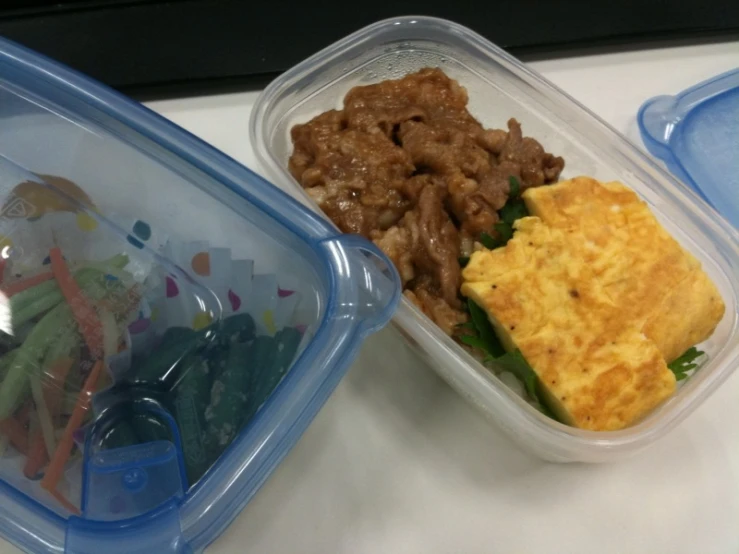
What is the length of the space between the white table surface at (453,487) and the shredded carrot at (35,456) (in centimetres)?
24

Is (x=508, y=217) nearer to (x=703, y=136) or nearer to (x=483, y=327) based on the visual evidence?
(x=483, y=327)

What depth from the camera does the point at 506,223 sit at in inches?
38.4

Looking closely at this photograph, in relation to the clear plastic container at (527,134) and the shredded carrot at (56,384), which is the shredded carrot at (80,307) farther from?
the clear plastic container at (527,134)

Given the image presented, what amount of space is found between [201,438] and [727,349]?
0.72 m

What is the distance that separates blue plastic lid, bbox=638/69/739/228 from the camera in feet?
3.77

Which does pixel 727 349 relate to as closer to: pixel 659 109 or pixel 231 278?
pixel 659 109

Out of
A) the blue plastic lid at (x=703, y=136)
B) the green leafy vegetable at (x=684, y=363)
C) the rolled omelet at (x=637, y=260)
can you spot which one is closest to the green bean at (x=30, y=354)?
the rolled omelet at (x=637, y=260)

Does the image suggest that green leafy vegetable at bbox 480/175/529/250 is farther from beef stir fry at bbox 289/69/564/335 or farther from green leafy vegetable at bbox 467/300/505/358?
green leafy vegetable at bbox 467/300/505/358

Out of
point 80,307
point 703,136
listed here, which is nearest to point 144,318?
point 80,307

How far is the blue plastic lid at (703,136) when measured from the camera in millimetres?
1150

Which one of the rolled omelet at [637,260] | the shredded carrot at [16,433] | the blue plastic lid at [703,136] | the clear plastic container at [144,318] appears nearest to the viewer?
the clear plastic container at [144,318]

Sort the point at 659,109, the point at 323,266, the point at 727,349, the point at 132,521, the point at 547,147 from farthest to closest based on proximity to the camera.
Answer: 1. the point at 659,109
2. the point at 547,147
3. the point at 727,349
4. the point at 323,266
5. the point at 132,521

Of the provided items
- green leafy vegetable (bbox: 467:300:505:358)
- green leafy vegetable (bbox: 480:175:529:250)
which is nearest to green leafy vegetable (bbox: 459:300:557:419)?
green leafy vegetable (bbox: 467:300:505:358)

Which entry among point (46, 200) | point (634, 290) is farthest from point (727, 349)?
point (46, 200)
